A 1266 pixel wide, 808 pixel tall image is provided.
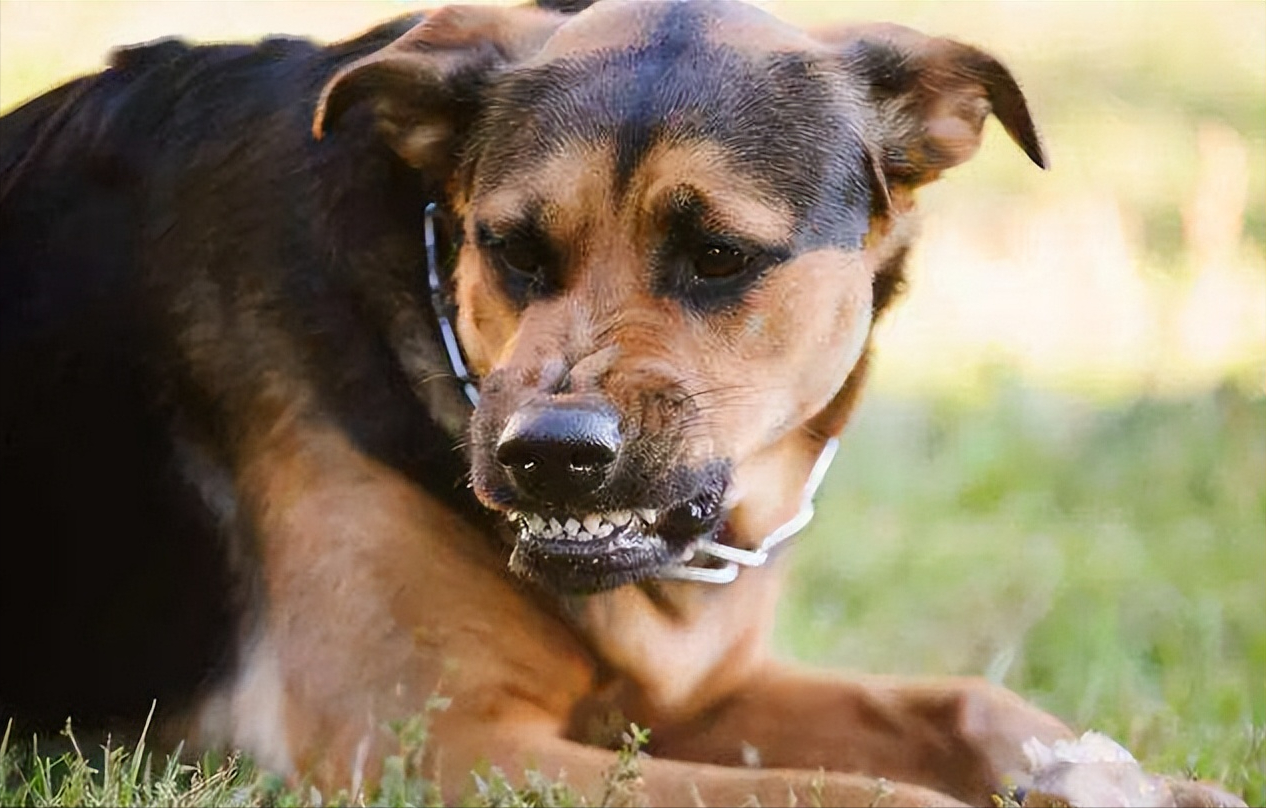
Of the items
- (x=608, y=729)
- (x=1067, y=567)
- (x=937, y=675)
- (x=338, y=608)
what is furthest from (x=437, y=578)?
(x=1067, y=567)

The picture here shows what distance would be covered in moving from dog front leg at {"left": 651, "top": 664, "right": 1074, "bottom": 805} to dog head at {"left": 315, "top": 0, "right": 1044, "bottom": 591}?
0.45 metres

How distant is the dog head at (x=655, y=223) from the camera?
3459 mm

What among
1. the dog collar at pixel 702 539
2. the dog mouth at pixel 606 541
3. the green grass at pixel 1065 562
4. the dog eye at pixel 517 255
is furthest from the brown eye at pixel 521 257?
the green grass at pixel 1065 562

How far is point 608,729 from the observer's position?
3846 mm

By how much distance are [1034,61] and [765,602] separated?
1.23 meters

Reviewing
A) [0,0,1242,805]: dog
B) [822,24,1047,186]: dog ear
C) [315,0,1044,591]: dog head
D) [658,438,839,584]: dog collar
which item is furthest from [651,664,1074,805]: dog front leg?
[822,24,1047,186]: dog ear

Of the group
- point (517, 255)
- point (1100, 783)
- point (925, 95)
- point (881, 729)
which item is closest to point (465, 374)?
point (517, 255)

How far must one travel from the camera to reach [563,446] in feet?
11.0

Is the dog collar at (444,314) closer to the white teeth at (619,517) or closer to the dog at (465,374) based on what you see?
the dog at (465,374)

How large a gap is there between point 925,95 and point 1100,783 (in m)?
1.21

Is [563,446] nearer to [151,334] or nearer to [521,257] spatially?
[521,257]

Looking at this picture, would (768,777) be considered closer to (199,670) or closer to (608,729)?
(608,729)

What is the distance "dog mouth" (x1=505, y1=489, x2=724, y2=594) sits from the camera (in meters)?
3.50

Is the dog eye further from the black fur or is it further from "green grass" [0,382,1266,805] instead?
"green grass" [0,382,1266,805]
